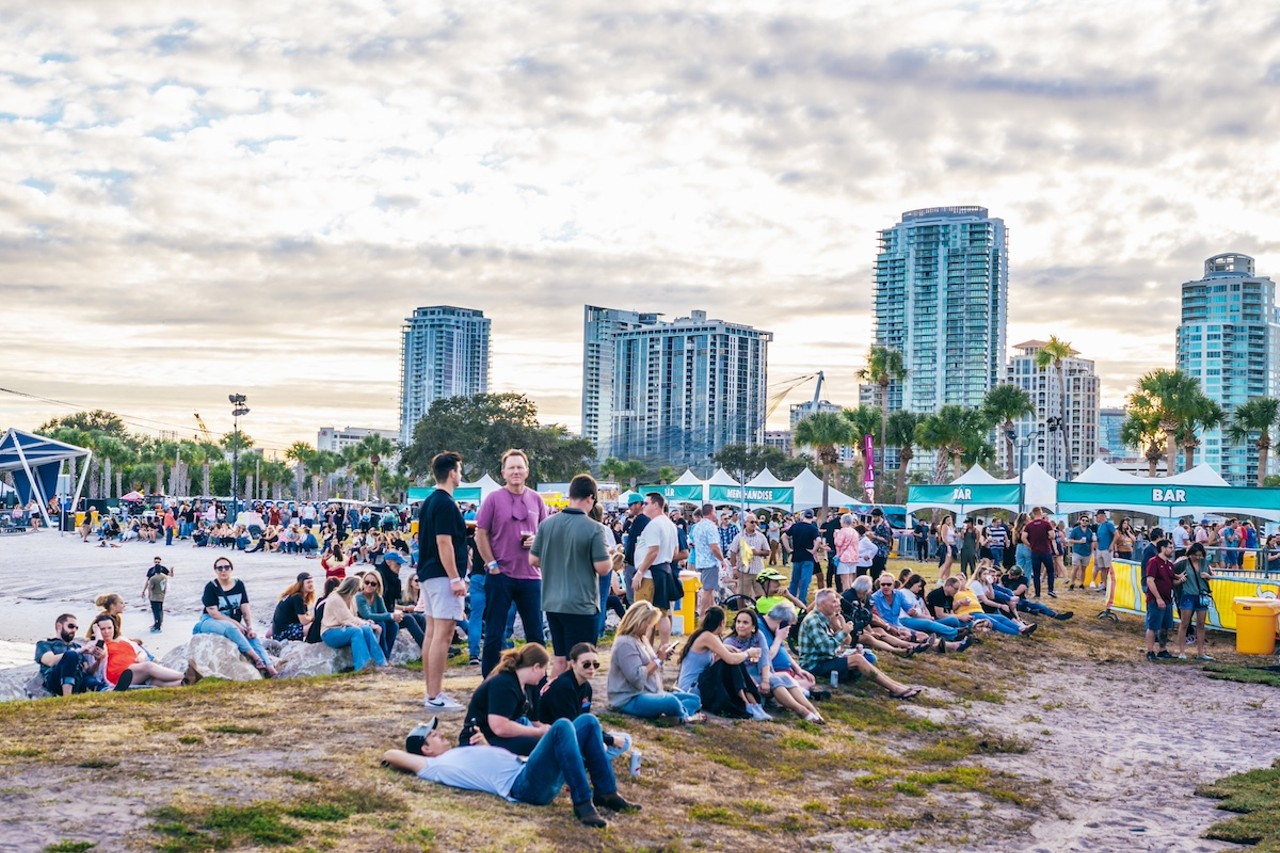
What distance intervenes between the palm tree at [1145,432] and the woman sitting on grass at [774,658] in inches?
2357

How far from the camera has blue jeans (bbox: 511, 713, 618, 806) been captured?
22.9 ft

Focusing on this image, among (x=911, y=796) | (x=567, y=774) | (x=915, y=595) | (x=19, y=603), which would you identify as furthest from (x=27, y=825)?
(x=19, y=603)

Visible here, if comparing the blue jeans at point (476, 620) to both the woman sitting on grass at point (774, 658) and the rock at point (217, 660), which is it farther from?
the woman sitting on grass at point (774, 658)

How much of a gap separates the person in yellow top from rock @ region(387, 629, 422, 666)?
8495 mm

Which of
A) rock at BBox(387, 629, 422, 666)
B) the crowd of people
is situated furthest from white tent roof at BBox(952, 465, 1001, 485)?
rock at BBox(387, 629, 422, 666)

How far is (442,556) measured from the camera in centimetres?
841

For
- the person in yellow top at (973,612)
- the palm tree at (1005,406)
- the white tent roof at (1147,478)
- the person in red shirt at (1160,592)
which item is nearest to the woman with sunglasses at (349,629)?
the person in yellow top at (973,612)

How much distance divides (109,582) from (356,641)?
57.5 ft

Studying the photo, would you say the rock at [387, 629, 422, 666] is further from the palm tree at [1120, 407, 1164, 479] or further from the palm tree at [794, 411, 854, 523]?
the palm tree at [1120, 407, 1164, 479]

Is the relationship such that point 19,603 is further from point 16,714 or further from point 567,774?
point 567,774

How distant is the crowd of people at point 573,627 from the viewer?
741 centimetres

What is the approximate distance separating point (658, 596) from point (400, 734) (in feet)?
14.8

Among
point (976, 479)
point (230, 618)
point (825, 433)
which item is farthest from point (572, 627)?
point (825, 433)

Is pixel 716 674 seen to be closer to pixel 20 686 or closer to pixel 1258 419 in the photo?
pixel 20 686
